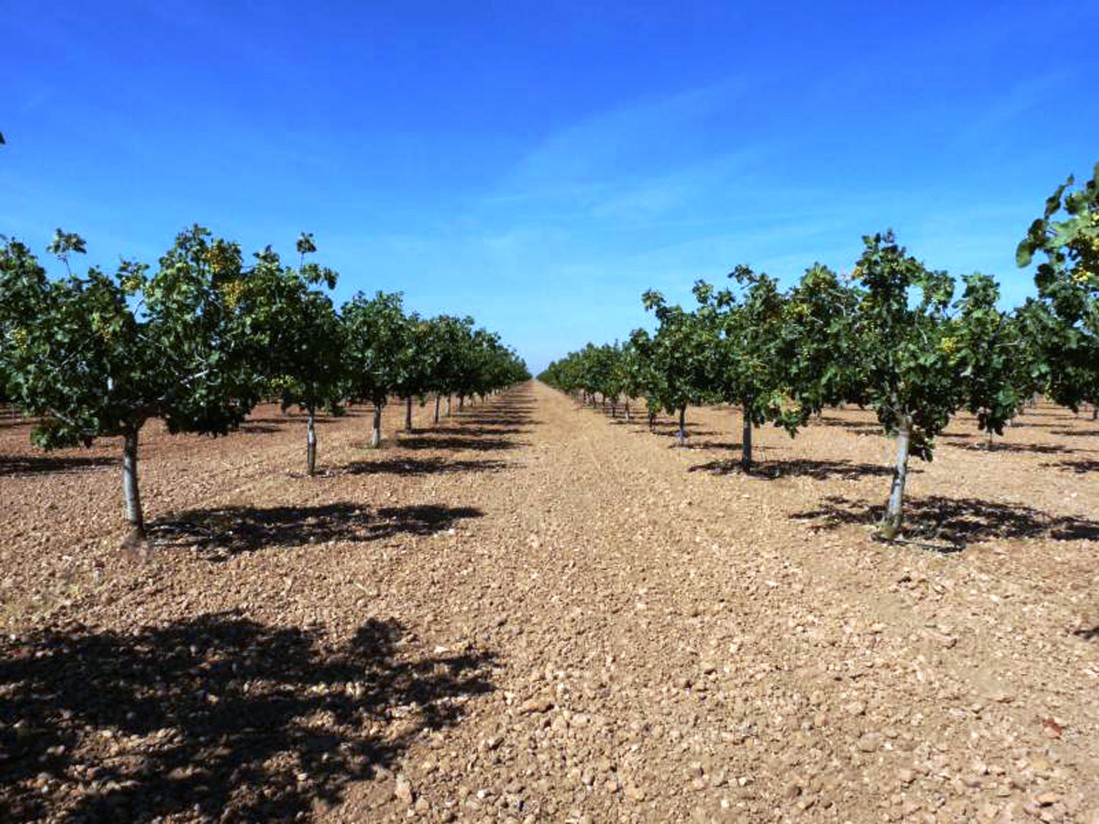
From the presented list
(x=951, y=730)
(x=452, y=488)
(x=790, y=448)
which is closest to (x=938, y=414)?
(x=951, y=730)

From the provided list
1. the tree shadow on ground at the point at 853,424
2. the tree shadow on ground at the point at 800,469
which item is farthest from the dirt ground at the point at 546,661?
the tree shadow on ground at the point at 853,424


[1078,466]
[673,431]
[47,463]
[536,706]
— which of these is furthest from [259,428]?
[1078,466]

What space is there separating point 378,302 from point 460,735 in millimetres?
23316

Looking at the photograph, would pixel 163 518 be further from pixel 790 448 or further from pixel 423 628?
pixel 790 448

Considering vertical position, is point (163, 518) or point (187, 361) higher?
point (187, 361)

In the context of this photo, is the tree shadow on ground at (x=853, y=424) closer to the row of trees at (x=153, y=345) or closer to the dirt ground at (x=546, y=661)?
the dirt ground at (x=546, y=661)

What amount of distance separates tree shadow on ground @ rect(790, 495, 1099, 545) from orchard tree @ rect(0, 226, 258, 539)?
12.4 meters

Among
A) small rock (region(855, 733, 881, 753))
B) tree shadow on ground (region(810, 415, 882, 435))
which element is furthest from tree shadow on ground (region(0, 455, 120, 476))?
tree shadow on ground (region(810, 415, 882, 435))

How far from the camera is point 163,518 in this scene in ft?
45.8

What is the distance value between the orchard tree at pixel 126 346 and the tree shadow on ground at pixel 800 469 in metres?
15.6

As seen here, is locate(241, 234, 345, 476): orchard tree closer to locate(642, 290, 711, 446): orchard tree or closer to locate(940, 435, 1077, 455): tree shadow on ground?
locate(642, 290, 711, 446): orchard tree

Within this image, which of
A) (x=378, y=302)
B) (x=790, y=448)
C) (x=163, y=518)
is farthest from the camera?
(x=790, y=448)

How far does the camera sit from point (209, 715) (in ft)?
21.5

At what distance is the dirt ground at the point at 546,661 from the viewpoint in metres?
5.52
